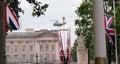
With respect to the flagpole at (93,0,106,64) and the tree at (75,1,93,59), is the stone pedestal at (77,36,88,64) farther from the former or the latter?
the flagpole at (93,0,106,64)

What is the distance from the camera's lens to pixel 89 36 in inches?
2192

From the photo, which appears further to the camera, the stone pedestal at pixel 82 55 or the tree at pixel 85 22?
the stone pedestal at pixel 82 55

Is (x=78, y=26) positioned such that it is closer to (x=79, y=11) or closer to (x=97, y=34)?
(x=79, y=11)

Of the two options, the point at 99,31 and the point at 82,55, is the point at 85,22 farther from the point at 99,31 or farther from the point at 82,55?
the point at 99,31

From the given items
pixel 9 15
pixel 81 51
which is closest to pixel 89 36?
pixel 81 51

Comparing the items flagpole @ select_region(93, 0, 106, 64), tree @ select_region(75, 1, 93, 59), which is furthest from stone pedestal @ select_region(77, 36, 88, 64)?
flagpole @ select_region(93, 0, 106, 64)

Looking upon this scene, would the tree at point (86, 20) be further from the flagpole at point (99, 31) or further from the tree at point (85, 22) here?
the flagpole at point (99, 31)

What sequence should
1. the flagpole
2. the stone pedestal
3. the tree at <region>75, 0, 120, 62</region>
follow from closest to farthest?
the flagpole, the tree at <region>75, 0, 120, 62</region>, the stone pedestal

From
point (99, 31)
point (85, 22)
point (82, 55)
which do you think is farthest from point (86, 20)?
point (99, 31)

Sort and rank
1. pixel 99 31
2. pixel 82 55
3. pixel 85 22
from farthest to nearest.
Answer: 1. pixel 82 55
2. pixel 85 22
3. pixel 99 31

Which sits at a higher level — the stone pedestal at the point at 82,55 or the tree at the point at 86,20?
the tree at the point at 86,20

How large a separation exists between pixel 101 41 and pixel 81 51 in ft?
266

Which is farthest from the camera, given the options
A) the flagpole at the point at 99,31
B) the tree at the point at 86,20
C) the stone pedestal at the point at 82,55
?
the stone pedestal at the point at 82,55

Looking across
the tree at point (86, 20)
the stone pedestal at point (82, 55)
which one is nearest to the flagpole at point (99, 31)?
the tree at point (86, 20)
